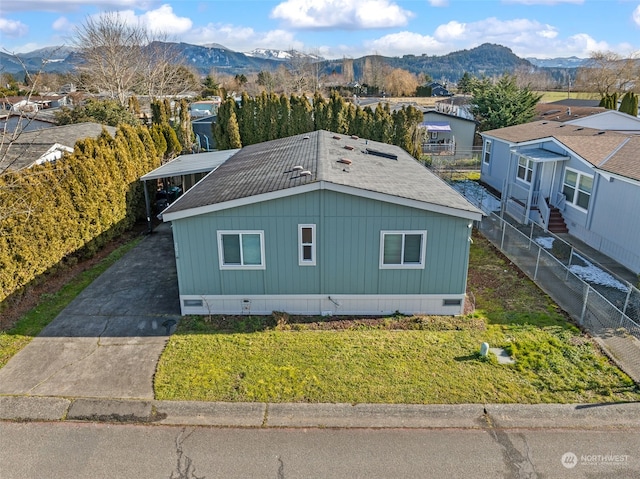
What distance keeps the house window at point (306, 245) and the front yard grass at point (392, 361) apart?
4.92 feet

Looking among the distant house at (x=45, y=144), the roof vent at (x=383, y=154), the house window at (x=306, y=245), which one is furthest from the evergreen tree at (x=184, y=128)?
the house window at (x=306, y=245)

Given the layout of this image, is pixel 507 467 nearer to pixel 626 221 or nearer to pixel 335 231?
pixel 335 231

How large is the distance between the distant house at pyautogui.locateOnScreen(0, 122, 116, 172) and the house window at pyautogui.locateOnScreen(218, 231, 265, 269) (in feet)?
31.4

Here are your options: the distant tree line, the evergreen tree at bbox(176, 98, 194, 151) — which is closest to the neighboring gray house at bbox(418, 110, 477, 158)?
the distant tree line

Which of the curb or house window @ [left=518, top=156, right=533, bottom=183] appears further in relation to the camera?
house window @ [left=518, top=156, right=533, bottom=183]

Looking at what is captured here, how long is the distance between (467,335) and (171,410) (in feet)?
21.9

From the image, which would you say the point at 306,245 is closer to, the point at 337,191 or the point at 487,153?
the point at 337,191

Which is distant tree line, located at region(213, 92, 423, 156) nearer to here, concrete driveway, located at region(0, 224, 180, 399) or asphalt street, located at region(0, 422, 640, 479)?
concrete driveway, located at region(0, 224, 180, 399)

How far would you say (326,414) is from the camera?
7.94m

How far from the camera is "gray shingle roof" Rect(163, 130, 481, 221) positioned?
10.9 m

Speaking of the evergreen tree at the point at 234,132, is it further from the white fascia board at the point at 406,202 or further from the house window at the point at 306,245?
the white fascia board at the point at 406,202

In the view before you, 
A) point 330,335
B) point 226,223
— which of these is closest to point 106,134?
point 226,223

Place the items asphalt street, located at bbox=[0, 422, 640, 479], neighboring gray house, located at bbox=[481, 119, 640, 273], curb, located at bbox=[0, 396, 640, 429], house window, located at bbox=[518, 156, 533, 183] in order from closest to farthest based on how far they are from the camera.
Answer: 1. asphalt street, located at bbox=[0, 422, 640, 479]
2. curb, located at bbox=[0, 396, 640, 429]
3. neighboring gray house, located at bbox=[481, 119, 640, 273]
4. house window, located at bbox=[518, 156, 533, 183]

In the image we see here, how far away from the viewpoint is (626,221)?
14438 mm
